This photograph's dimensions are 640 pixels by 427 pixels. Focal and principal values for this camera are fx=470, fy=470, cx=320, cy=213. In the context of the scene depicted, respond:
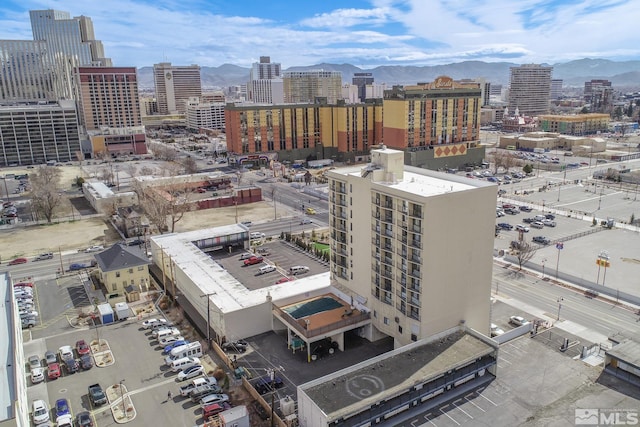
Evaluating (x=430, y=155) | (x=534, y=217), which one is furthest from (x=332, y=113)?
(x=534, y=217)

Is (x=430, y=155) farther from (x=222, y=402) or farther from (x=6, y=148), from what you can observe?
(x=6, y=148)

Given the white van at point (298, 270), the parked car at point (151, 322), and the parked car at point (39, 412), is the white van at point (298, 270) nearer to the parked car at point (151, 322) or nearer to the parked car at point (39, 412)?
the parked car at point (151, 322)

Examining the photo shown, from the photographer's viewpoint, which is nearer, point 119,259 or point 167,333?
point 167,333

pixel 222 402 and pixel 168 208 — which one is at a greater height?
pixel 168 208

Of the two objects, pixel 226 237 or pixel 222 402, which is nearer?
pixel 222 402

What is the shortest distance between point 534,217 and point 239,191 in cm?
5052

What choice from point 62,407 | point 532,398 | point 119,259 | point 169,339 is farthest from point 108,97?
point 532,398

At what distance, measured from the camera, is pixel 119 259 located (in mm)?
50562

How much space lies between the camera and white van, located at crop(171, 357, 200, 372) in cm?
3522

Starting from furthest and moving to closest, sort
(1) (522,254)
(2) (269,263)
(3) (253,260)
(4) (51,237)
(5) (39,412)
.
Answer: (4) (51,237) < (3) (253,260) < (2) (269,263) < (1) (522,254) < (5) (39,412)

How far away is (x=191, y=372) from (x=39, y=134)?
12411 centimetres

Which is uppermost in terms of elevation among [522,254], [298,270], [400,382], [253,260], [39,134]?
[39,134]

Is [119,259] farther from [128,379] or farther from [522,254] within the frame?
[522,254]

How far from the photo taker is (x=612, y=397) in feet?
96.3
